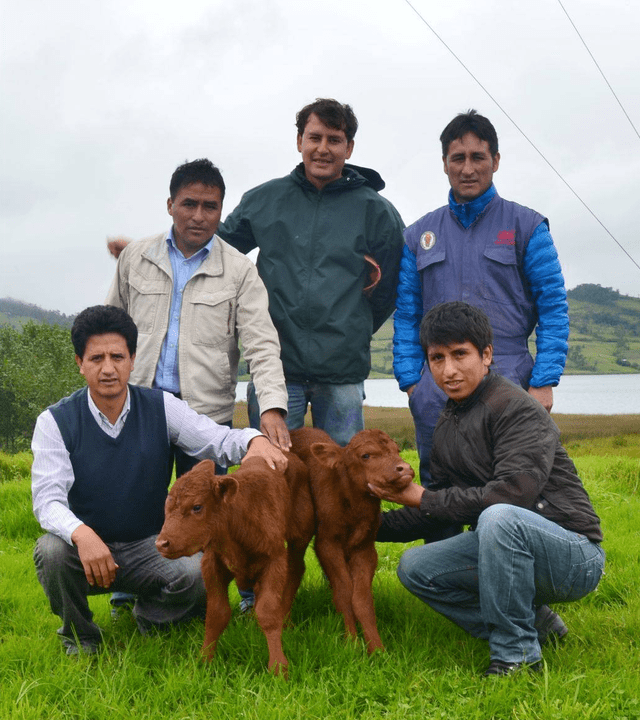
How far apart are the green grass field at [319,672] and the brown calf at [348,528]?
0.67 ft

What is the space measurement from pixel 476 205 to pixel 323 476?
2512 millimetres

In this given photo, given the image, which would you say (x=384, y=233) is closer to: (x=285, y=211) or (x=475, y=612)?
(x=285, y=211)

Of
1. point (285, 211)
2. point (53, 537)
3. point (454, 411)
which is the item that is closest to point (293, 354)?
point (285, 211)

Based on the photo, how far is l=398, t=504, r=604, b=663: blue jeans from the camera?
12.9 ft

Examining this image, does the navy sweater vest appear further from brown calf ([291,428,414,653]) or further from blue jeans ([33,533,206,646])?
brown calf ([291,428,414,653])

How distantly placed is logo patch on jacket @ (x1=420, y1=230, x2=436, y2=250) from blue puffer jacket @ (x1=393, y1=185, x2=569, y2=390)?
0.55 feet

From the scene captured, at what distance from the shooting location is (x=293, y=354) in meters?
5.59

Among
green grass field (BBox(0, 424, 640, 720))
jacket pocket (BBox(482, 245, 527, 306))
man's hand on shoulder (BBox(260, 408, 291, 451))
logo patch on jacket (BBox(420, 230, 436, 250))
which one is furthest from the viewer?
logo patch on jacket (BBox(420, 230, 436, 250))

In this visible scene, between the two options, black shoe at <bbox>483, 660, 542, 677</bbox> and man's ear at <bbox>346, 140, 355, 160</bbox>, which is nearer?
black shoe at <bbox>483, 660, 542, 677</bbox>

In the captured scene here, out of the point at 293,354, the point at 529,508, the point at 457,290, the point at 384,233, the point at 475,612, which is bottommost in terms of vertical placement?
the point at 475,612

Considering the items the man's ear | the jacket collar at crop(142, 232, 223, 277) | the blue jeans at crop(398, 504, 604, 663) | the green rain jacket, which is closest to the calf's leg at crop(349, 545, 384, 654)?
the blue jeans at crop(398, 504, 604, 663)

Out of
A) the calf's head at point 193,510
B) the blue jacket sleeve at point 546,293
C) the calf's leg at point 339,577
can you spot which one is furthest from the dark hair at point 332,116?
the calf's leg at point 339,577

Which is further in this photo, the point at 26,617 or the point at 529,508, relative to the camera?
the point at 26,617

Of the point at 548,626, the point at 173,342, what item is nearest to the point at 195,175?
the point at 173,342
